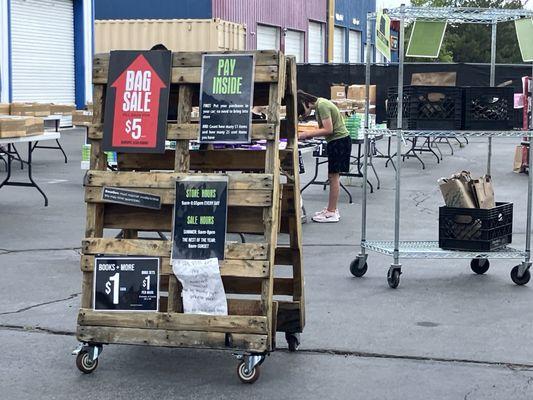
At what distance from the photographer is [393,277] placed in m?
7.88

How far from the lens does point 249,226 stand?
5426 millimetres

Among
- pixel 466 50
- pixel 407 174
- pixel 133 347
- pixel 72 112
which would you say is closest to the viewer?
pixel 133 347

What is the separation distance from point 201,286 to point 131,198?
65 cm

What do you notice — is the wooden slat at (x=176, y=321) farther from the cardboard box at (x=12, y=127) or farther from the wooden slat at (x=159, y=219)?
the cardboard box at (x=12, y=127)

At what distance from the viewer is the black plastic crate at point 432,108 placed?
8008mm

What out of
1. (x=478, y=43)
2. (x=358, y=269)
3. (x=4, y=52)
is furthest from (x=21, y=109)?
(x=478, y=43)

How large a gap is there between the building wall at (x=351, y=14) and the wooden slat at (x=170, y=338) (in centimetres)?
4558

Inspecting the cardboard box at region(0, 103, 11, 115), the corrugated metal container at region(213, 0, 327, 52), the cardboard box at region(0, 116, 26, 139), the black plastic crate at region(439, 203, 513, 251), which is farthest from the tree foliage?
the black plastic crate at region(439, 203, 513, 251)

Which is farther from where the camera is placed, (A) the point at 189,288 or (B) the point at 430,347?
(B) the point at 430,347

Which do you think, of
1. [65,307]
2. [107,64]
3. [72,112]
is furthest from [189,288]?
[72,112]

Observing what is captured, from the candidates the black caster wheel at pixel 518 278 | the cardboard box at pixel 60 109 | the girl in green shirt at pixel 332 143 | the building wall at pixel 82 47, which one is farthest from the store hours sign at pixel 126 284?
the building wall at pixel 82 47

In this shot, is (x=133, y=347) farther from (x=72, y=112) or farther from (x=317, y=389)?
(x=72, y=112)

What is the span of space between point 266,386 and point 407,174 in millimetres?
13600

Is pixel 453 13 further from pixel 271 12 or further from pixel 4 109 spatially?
pixel 271 12
